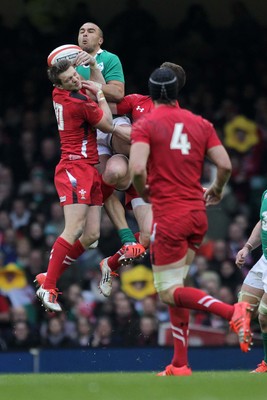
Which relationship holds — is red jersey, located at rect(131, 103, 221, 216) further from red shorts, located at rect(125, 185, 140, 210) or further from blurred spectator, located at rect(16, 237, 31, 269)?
blurred spectator, located at rect(16, 237, 31, 269)

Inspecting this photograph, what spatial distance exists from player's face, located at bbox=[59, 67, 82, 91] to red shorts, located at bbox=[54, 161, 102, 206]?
0.67 metres

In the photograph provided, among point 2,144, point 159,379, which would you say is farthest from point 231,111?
point 159,379

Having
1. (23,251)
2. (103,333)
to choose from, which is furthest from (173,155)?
(23,251)

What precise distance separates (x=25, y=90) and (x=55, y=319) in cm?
389

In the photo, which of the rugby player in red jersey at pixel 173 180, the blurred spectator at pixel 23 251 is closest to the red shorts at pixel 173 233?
the rugby player in red jersey at pixel 173 180

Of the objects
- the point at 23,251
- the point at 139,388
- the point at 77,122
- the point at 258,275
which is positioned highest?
the point at 77,122

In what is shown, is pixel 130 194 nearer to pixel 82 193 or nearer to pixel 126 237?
pixel 126 237

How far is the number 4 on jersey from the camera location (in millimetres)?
9445

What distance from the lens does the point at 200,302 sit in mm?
9352

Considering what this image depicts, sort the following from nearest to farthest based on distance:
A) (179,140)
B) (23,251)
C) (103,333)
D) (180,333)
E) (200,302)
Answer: (200,302)
(179,140)
(180,333)
(103,333)
(23,251)

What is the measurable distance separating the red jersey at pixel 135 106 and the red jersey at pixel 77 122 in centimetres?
52

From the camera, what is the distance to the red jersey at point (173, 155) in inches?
371

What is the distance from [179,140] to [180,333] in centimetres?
145

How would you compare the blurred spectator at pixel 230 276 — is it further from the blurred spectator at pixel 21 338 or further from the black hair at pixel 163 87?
the black hair at pixel 163 87
